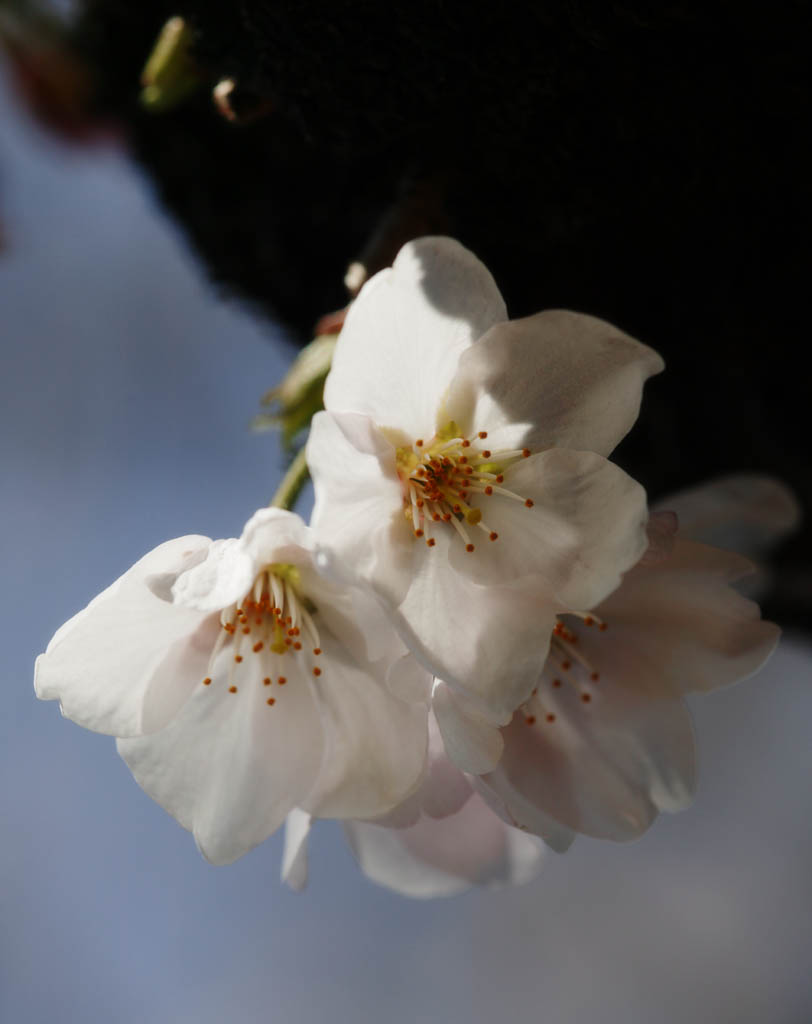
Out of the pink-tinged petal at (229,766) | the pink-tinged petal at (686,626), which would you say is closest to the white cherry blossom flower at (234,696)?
the pink-tinged petal at (229,766)

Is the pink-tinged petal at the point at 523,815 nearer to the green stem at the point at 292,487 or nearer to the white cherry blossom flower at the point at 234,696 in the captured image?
the white cherry blossom flower at the point at 234,696

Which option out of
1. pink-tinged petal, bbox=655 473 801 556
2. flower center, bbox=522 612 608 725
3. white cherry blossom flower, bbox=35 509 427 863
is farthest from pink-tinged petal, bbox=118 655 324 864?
pink-tinged petal, bbox=655 473 801 556

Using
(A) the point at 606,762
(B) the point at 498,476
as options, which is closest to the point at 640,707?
(A) the point at 606,762

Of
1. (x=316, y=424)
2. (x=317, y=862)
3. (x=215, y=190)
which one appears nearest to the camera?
(x=316, y=424)

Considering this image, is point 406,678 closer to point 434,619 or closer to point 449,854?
point 434,619

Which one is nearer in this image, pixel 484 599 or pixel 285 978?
pixel 484 599

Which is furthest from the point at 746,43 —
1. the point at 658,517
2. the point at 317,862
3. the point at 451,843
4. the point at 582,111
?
the point at 317,862

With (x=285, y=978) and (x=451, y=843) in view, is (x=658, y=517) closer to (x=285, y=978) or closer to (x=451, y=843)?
(x=451, y=843)
